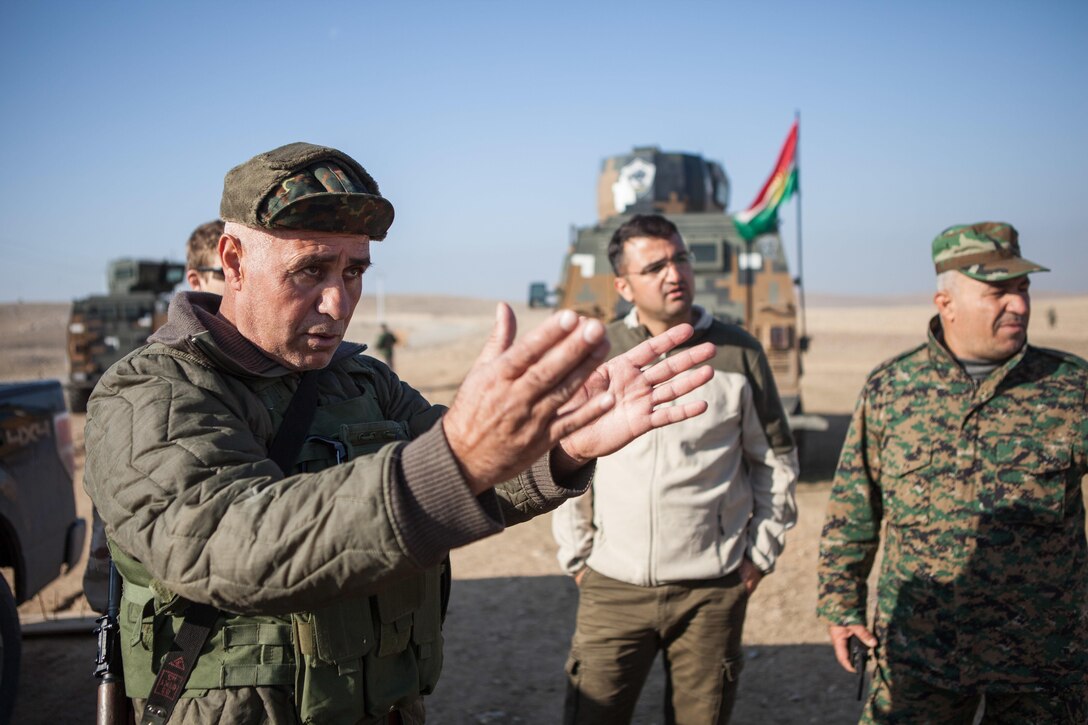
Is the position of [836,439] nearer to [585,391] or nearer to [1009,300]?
[1009,300]

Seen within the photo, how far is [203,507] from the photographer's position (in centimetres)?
127

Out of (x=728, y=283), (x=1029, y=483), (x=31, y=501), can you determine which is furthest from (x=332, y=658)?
(x=728, y=283)

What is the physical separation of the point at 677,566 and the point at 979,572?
36.9 inches

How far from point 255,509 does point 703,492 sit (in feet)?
6.93

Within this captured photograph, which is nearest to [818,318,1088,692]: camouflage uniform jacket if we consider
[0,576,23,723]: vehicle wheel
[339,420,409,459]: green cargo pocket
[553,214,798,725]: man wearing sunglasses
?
[553,214,798,725]: man wearing sunglasses

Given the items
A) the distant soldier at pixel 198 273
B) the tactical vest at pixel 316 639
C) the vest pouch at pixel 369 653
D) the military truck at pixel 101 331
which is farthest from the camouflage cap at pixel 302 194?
the military truck at pixel 101 331

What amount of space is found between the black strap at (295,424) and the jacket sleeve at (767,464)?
6.13ft

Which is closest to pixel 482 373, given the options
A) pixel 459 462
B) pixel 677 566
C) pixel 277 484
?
pixel 459 462

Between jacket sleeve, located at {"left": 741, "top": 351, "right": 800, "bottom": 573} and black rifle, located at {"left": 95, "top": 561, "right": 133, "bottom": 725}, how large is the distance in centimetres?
210

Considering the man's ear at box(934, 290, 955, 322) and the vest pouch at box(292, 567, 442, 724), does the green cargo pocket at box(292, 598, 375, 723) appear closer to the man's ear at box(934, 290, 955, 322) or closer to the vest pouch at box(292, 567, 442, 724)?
the vest pouch at box(292, 567, 442, 724)

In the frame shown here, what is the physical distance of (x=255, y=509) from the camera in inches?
48.7

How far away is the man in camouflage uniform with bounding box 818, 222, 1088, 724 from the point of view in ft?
8.55

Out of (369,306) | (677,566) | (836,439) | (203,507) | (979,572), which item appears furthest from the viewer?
(369,306)

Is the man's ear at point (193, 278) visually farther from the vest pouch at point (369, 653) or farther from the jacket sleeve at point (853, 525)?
→ the jacket sleeve at point (853, 525)
